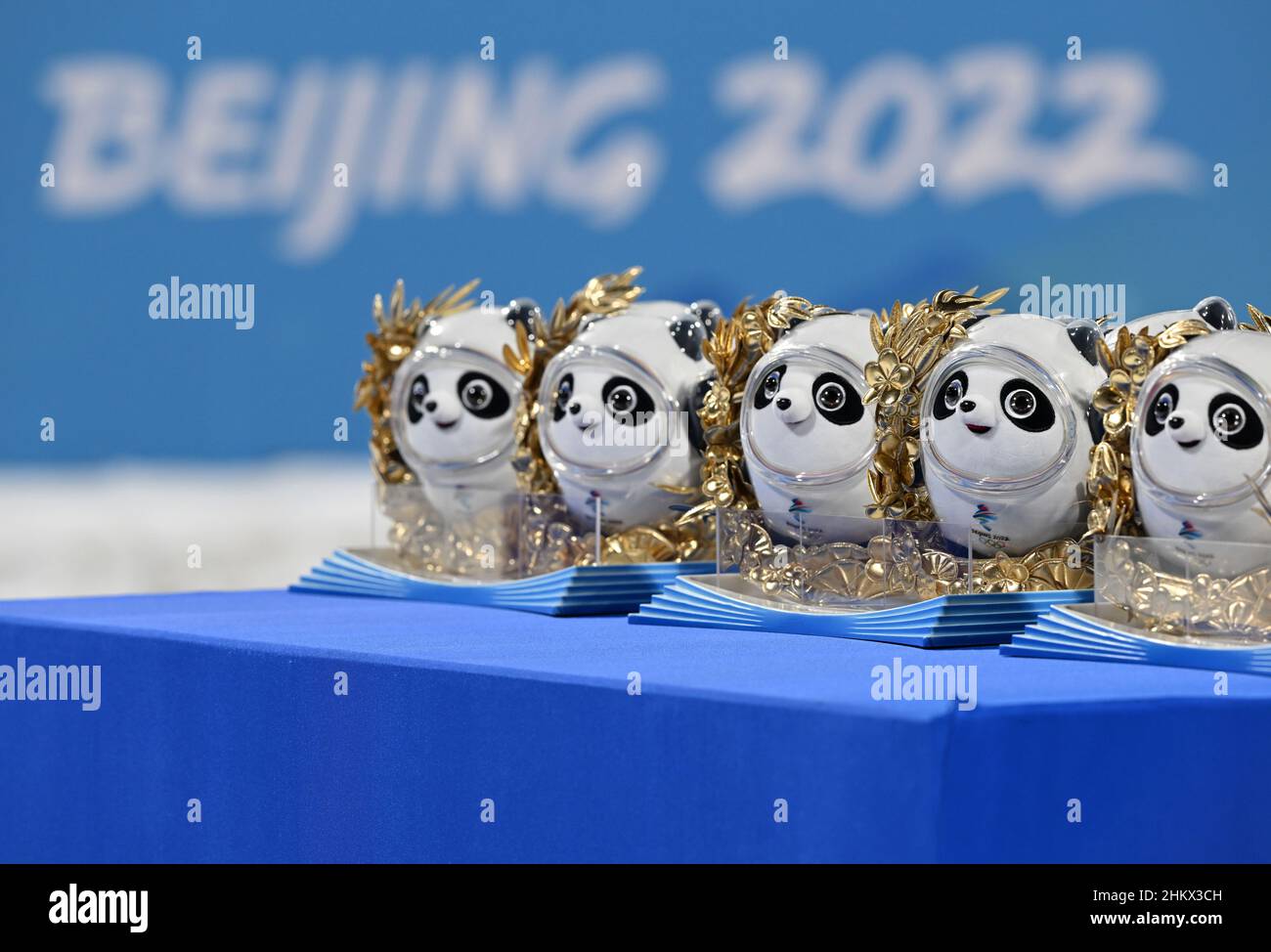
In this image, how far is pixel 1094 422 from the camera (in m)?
4.60

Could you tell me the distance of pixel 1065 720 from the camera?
11.3 ft

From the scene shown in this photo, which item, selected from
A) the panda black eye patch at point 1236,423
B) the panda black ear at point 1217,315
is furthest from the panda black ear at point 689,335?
the panda black eye patch at point 1236,423

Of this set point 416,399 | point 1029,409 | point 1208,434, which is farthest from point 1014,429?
point 416,399

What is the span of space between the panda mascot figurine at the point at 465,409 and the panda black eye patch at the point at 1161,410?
2.47 m

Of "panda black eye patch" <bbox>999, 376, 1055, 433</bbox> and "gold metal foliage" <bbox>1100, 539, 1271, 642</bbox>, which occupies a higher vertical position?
"panda black eye patch" <bbox>999, 376, 1055, 433</bbox>

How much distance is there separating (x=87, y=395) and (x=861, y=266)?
3.79m

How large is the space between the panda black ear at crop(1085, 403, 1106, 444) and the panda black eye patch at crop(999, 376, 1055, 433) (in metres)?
0.10

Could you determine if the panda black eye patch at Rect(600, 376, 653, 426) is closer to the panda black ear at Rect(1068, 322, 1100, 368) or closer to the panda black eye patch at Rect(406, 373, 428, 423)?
the panda black eye patch at Rect(406, 373, 428, 423)

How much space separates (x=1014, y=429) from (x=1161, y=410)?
0.44 m

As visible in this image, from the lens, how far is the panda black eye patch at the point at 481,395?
6.18 meters

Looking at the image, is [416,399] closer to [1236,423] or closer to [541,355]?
[541,355]

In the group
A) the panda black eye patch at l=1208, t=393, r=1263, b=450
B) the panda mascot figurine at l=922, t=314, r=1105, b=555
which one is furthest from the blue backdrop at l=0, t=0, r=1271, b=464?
the panda black eye patch at l=1208, t=393, r=1263, b=450

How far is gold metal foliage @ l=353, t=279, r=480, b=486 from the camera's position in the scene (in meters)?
6.51

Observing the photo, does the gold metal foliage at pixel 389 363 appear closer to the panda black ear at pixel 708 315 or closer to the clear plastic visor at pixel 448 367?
the clear plastic visor at pixel 448 367
